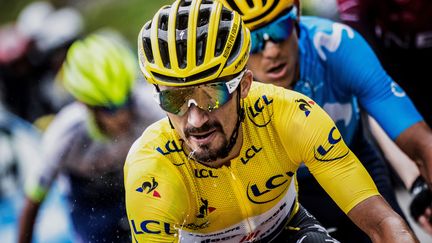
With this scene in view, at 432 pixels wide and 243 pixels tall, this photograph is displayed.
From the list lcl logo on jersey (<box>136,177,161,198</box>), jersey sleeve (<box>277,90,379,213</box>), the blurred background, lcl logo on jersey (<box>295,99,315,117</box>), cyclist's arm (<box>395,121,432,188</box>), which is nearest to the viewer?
lcl logo on jersey (<box>136,177,161,198</box>)

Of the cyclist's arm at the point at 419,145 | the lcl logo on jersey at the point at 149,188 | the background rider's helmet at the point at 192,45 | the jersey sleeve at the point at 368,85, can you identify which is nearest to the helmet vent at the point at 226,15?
the background rider's helmet at the point at 192,45

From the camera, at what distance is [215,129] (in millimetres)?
3924

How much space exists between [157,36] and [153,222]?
0.81 metres

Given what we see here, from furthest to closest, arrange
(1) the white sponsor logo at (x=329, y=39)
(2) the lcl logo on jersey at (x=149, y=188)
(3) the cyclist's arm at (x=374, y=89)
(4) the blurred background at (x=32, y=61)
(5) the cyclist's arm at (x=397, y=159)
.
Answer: (4) the blurred background at (x=32, y=61), (5) the cyclist's arm at (x=397, y=159), (1) the white sponsor logo at (x=329, y=39), (3) the cyclist's arm at (x=374, y=89), (2) the lcl logo on jersey at (x=149, y=188)

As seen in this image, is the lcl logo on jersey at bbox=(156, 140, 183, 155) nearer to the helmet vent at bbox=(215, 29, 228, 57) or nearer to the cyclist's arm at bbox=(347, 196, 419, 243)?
the helmet vent at bbox=(215, 29, 228, 57)

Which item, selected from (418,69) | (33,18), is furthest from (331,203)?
(33,18)

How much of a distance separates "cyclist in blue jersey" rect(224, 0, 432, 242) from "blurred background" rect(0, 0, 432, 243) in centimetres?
389

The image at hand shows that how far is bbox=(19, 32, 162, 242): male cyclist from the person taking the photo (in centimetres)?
663

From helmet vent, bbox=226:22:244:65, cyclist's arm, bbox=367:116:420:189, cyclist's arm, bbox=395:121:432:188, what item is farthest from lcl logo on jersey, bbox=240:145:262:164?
cyclist's arm, bbox=367:116:420:189

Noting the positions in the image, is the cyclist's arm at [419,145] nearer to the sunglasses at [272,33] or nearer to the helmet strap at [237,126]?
the sunglasses at [272,33]

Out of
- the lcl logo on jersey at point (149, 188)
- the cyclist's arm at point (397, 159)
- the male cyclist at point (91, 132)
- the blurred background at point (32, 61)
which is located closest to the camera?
the lcl logo on jersey at point (149, 188)

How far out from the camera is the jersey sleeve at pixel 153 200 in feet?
12.4

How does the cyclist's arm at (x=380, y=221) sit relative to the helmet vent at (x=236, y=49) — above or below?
below

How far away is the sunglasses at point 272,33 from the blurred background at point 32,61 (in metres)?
3.94
